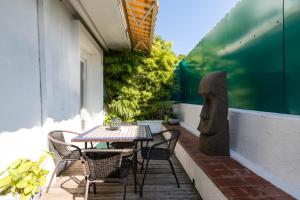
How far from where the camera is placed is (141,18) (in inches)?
187

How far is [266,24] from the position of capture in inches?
98.4

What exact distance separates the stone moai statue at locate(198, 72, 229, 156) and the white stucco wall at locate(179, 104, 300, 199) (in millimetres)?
233

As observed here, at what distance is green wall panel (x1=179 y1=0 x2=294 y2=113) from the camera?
2270 millimetres

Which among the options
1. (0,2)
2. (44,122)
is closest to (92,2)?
(0,2)

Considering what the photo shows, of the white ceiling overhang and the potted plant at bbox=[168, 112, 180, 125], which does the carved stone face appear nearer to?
the white ceiling overhang

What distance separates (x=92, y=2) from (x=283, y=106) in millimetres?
3496

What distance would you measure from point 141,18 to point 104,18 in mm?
1000

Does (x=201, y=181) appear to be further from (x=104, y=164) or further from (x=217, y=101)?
(x=104, y=164)

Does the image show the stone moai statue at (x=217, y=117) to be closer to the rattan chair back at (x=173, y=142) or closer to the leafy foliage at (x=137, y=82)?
the rattan chair back at (x=173, y=142)

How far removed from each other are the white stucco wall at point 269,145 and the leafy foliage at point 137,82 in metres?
4.22

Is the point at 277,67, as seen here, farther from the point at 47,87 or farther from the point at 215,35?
the point at 47,87

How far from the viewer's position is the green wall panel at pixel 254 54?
227 cm

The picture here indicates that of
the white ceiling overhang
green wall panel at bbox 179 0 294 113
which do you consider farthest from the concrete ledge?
the white ceiling overhang

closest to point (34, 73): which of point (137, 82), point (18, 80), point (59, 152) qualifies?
point (18, 80)
